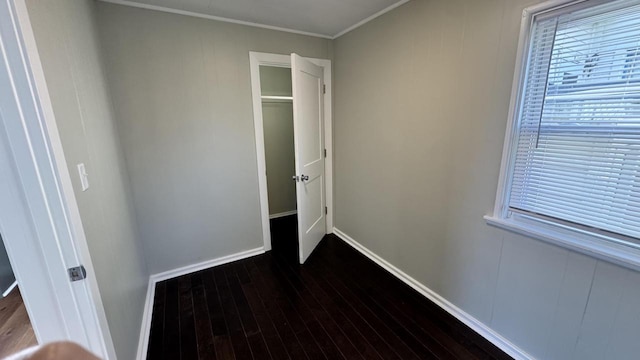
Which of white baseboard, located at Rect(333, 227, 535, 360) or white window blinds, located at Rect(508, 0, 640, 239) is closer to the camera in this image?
white window blinds, located at Rect(508, 0, 640, 239)

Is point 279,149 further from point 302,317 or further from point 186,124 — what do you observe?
point 302,317

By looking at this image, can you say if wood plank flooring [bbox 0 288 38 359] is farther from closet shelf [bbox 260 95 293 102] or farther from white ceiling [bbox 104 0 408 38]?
closet shelf [bbox 260 95 293 102]

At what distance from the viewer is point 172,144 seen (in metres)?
2.21

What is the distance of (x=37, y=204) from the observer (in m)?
0.82

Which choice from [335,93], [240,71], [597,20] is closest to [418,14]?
[597,20]

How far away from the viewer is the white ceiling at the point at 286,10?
193 cm

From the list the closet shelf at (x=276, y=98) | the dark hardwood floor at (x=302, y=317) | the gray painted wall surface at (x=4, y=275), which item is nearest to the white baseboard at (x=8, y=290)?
the gray painted wall surface at (x=4, y=275)

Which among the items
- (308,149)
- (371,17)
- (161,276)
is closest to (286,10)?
(371,17)

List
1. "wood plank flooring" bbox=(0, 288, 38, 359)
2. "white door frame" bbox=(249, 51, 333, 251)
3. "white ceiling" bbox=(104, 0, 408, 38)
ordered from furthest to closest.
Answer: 1. "white door frame" bbox=(249, 51, 333, 251)
2. "white ceiling" bbox=(104, 0, 408, 38)
3. "wood plank flooring" bbox=(0, 288, 38, 359)

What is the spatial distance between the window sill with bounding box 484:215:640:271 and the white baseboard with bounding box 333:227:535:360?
2.38 ft

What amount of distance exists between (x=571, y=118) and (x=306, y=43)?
7.49ft

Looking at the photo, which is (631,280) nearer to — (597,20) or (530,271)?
(530,271)

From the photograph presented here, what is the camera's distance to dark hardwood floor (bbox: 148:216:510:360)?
163cm

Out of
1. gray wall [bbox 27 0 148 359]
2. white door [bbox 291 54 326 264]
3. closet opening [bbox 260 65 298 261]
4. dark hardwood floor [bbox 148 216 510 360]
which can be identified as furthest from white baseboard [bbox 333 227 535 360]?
gray wall [bbox 27 0 148 359]
